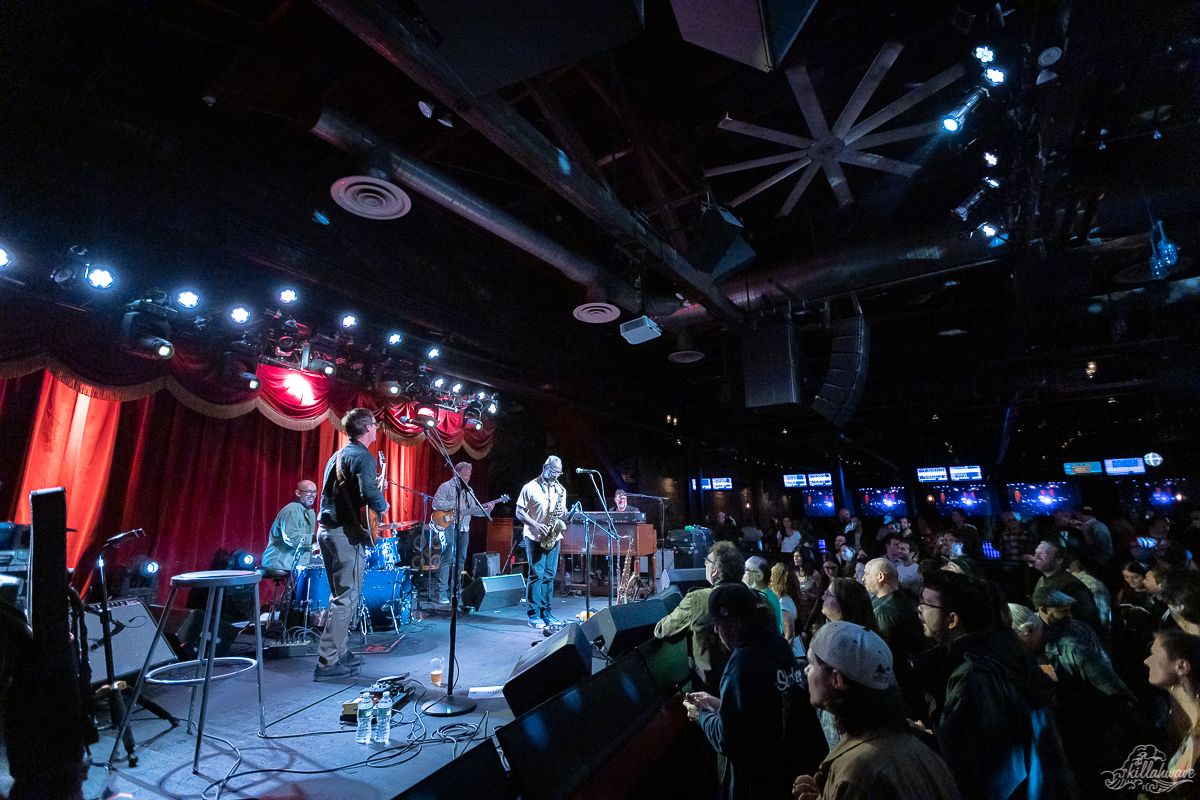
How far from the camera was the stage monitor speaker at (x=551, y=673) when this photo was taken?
2.53 m

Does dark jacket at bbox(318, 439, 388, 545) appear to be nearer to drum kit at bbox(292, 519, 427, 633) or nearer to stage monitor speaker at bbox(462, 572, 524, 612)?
drum kit at bbox(292, 519, 427, 633)

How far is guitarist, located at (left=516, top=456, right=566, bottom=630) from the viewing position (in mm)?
5926

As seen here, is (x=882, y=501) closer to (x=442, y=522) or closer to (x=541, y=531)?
(x=442, y=522)

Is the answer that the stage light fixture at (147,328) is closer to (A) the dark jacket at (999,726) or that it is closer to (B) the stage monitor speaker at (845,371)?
(A) the dark jacket at (999,726)

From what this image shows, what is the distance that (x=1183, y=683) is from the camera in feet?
6.68

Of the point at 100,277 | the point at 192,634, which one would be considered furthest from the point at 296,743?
the point at 100,277

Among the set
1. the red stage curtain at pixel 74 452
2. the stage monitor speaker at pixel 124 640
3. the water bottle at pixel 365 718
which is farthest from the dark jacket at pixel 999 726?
the red stage curtain at pixel 74 452

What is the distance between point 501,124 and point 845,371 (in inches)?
225

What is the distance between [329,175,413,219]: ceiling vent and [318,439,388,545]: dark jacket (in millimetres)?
2314

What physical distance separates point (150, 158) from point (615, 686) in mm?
6155

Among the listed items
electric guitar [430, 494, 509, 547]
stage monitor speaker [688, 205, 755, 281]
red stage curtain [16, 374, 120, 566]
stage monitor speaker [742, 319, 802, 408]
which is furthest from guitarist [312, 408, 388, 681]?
stage monitor speaker [742, 319, 802, 408]

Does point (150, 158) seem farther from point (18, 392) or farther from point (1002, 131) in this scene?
point (1002, 131)

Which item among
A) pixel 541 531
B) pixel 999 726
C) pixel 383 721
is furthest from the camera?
pixel 541 531
